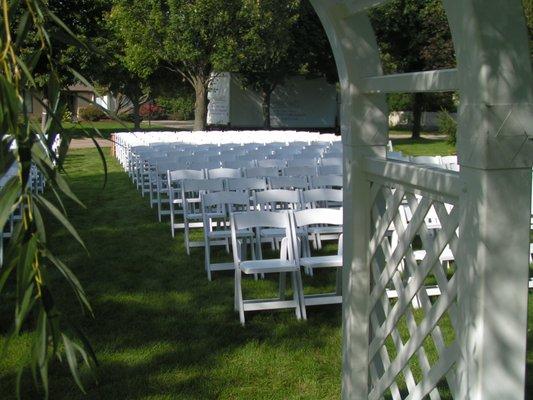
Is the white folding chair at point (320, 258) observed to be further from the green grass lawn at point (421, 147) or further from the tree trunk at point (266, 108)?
the tree trunk at point (266, 108)

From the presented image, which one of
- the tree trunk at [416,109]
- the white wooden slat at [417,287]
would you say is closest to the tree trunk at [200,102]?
the tree trunk at [416,109]

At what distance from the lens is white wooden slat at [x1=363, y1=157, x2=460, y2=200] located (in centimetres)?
270

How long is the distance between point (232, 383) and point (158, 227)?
6239mm

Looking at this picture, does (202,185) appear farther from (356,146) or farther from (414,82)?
(414,82)

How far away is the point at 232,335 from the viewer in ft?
20.2

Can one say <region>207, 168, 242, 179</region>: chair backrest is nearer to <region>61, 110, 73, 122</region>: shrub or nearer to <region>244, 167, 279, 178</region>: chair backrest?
<region>244, 167, 279, 178</region>: chair backrest

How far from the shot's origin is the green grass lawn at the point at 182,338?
5094 mm

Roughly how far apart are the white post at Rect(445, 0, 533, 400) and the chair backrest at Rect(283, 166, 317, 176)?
25.6 feet

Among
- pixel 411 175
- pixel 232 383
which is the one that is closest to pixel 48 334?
pixel 411 175

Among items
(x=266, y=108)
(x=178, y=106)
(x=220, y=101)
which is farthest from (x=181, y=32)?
(x=178, y=106)

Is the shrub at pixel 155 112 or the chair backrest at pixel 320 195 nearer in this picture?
the chair backrest at pixel 320 195

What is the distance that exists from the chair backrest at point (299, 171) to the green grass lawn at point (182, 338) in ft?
5.90

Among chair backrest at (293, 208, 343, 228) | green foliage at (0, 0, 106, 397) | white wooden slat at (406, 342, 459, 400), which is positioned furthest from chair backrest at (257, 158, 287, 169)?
green foliage at (0, 0, 106, 397)

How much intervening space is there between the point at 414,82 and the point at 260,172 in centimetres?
742
